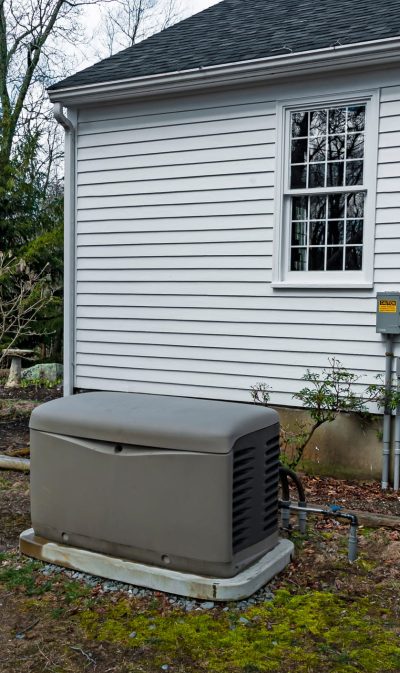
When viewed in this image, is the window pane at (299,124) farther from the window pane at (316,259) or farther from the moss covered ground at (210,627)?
the moss covered ground at (210,627)

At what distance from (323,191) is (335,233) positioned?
0.43 m

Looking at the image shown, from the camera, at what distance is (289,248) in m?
6.93

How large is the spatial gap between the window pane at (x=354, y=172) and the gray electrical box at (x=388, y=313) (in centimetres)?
119

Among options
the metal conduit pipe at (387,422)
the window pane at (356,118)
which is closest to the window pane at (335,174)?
the window pane at (356,118)

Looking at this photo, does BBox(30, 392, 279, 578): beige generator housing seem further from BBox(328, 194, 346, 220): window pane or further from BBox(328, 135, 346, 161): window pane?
BBox(328, 135, 346, 161): window pane

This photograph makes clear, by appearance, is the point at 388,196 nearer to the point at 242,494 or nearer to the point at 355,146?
the point at 355,146

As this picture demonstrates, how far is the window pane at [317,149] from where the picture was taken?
6750mm

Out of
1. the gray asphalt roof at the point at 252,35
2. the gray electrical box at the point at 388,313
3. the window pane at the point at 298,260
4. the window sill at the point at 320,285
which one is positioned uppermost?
the gray asphalt roof at the point at 252,35

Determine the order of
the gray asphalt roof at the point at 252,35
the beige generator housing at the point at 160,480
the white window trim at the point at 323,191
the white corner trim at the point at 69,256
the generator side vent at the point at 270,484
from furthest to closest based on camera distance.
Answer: the white corner trim at the point at 69,256 → the gray asphalt roof at the point at 252,35 → the white window trim at the point at 323,191 → the generator side vent at the point at 270,484 → the beige generator housing at the point at 160,480

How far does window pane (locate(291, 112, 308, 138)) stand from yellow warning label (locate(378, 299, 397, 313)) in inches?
76.1

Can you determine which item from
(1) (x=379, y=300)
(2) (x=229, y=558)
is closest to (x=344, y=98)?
(1) (x=379, y=300)

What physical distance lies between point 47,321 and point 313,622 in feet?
37.2

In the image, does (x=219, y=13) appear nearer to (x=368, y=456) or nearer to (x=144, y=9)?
(x=368, y=456)

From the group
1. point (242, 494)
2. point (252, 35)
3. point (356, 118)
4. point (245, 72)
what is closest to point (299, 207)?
point (356, 118)
